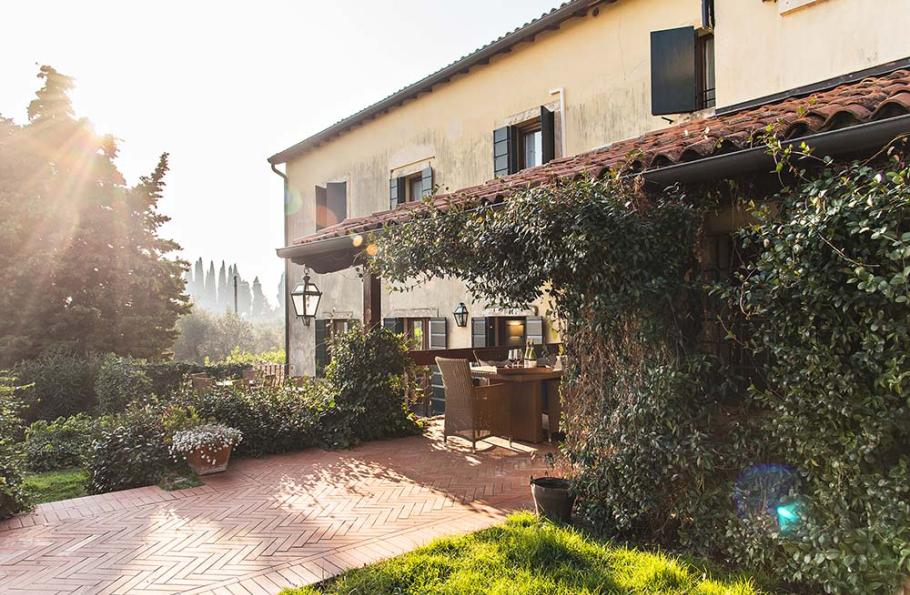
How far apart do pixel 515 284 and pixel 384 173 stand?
9.50m

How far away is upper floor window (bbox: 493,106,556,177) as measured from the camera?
9.96 m

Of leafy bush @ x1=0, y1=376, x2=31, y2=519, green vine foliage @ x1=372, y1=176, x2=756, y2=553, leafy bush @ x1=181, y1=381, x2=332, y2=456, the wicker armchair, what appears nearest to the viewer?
green vine foliage @ x1=372, y1=176, x2=756, y2=553

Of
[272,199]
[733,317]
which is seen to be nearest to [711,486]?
[733,317]

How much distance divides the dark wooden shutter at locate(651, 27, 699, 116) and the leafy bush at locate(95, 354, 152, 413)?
10656 mm

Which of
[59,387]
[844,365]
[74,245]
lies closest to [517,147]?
[844,365]

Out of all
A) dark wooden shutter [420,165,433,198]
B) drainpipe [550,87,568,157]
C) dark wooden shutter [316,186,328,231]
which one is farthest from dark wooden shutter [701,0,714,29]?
dark wooden shutter [316,186,328,231]

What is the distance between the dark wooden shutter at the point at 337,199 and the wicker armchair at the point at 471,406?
8.82m

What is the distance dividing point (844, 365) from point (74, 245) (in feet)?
60.7

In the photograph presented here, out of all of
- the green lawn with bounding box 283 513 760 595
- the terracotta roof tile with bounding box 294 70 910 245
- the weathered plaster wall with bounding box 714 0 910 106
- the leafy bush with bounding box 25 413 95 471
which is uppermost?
the weathered plaster wall with bounding box 714 0 910 106

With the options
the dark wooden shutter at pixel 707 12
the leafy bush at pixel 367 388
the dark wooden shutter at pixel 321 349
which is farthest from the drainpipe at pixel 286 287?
the dark wooden shutter at pixel 707 12

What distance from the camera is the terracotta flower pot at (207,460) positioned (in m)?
5.59

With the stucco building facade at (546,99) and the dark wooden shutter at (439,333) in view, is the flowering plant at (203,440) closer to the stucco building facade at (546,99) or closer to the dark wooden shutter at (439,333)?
the stucco building facade at (546,99)

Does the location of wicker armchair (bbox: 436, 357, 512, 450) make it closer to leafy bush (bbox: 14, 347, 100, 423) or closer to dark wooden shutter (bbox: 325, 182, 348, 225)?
dark wooden shutter (bbox: 325, 182, 348, 225)

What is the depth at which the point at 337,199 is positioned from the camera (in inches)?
568
